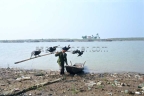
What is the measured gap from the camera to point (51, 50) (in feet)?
52.4

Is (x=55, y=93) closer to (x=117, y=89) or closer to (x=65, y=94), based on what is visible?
(x=65, y=94)

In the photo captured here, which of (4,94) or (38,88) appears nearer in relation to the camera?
(4,94)

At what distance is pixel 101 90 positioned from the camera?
9.77 meters

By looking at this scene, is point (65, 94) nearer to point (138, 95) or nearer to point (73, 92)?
point (73, 92)

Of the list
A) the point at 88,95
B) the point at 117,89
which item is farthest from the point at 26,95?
the point at 117,89

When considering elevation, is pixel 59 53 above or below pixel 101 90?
above

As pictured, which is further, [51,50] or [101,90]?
[51,50]

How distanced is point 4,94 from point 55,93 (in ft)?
7.83

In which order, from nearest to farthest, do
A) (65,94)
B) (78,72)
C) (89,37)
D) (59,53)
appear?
(65,94) → (59,53) → (78,72) → (89,37)

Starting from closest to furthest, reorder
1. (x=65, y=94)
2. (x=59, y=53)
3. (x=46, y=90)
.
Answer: (x=65, y=94) < (x=46, y=90) < (x=59, y=53)

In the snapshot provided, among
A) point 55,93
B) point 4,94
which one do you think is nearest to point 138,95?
point 55,93

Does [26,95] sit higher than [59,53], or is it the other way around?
[59,53]

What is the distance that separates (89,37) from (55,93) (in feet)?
454

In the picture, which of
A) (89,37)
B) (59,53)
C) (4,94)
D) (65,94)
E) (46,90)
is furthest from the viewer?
(89,37)
